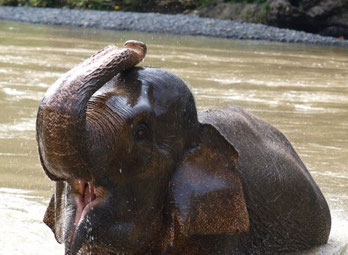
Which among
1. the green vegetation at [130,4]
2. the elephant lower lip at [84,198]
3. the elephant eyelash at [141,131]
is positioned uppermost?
the elephant eyelash at [141,131]

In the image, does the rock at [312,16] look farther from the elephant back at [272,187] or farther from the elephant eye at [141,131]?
the elephant eye at [141,131]

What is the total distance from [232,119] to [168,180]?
767 millimetres

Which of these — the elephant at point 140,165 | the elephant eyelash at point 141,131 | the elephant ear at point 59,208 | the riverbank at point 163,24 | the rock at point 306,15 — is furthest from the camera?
the rock at point 306,15

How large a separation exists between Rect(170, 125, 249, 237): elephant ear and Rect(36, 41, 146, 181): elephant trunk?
0.58 metres

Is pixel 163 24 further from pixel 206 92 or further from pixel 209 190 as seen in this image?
pixel 209 190

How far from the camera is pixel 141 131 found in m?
4.02

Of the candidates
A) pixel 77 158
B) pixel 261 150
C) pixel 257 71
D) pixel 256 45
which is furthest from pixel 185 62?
pixel 77 158

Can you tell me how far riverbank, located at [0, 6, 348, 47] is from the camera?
86.6 feet

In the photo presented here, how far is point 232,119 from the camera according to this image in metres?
4.84

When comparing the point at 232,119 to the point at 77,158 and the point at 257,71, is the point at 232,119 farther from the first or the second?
the point at 257,71

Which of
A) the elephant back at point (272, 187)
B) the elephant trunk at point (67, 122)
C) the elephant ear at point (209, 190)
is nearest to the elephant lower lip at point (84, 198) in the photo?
the elephant trunk at point (67, 122)

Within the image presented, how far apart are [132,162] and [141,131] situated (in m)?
0.13

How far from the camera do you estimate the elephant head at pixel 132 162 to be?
3.56 m

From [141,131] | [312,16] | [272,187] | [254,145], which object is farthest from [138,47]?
[312,16]
